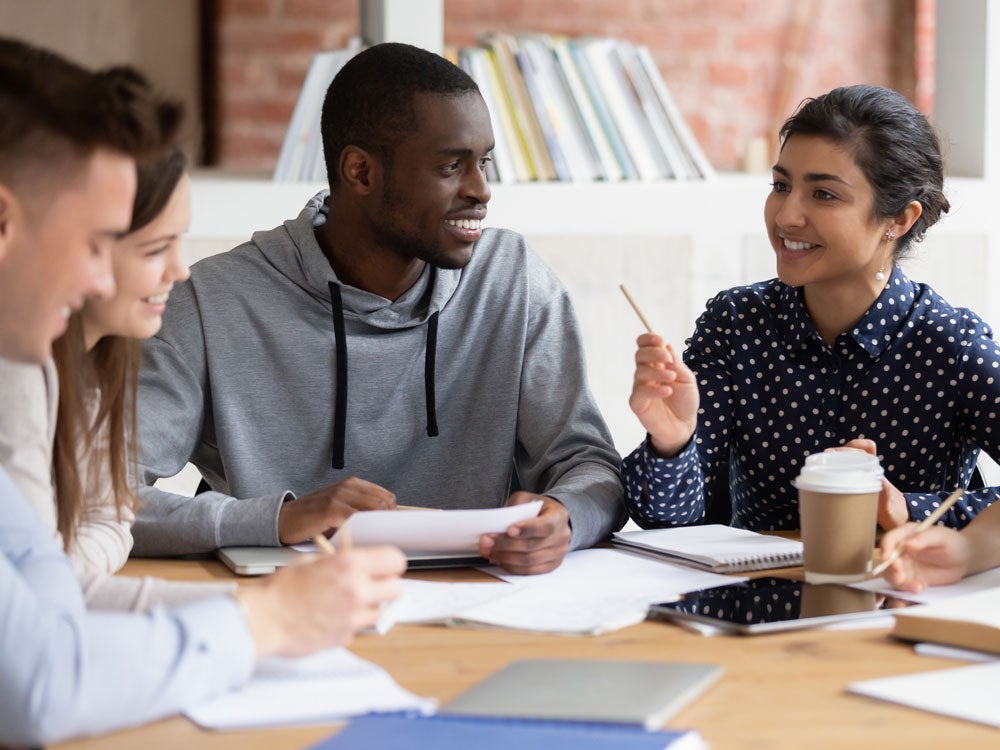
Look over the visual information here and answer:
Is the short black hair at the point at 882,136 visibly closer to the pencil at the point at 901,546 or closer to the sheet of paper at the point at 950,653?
the pencil at the point at 901,546

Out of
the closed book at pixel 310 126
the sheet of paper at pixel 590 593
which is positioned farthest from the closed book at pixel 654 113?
the sheet of paper at pixel 590 593

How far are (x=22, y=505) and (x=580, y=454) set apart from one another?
2.87 feet

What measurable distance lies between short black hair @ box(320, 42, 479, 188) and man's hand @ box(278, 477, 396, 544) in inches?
23.3

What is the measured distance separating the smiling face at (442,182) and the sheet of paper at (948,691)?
99 centimetres

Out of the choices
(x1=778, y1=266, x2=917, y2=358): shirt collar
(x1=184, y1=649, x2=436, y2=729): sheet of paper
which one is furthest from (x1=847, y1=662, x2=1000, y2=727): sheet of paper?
(x1=778, y1=266, x2=917, y2=358): shirt collar

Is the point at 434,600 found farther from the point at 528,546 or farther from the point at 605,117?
the point at 605,117

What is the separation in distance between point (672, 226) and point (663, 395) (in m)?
1.22

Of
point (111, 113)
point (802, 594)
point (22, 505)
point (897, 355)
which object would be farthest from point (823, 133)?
point (22, 505)

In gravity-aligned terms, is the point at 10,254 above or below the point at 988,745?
above

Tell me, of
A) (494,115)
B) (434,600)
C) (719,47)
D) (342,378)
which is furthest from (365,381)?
(719,47)

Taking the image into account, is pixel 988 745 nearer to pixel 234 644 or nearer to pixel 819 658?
pixel 819 658

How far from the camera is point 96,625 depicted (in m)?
0.95

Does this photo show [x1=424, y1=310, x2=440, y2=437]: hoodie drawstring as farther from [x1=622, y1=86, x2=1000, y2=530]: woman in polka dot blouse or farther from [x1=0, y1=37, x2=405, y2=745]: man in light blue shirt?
[x1=0, y1=37, x2=405, y2=745]: man in light blue shirt

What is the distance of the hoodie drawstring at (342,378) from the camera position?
6.03 feet
